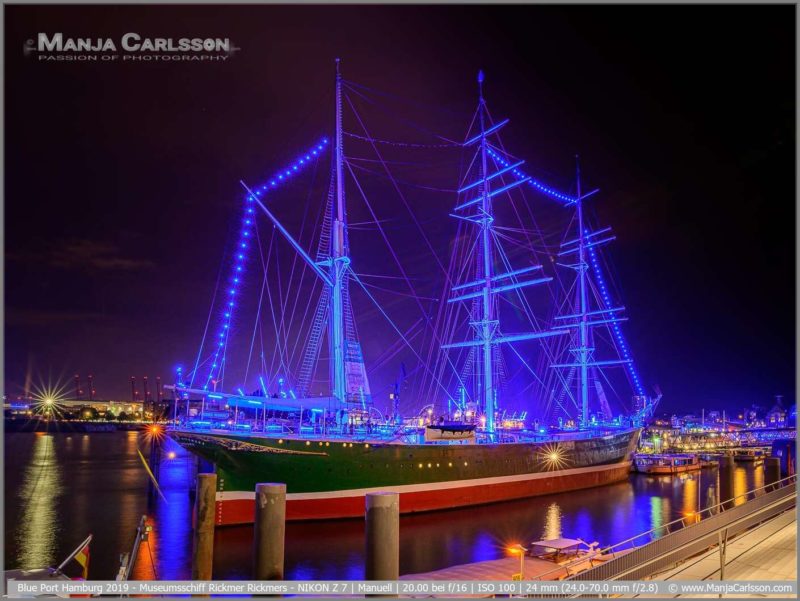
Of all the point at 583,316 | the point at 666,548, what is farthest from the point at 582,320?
the point at 666,548

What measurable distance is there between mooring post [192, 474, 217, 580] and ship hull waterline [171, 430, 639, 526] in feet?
29.3

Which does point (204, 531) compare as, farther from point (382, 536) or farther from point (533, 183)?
point (533, 183)

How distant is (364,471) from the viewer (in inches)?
917

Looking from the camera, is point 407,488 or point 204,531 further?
point 407,488

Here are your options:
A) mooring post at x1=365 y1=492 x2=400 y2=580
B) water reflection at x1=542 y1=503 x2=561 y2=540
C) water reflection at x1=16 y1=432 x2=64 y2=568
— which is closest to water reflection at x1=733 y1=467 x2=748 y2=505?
water reflection at x1=542 y1=503 x2=561 y2=540

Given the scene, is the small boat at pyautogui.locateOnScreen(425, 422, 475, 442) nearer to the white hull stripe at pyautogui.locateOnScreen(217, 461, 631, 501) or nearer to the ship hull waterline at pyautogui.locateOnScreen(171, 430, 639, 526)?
the ship hull waterline at pyautogui.locateOnScreen(171, 430, 639, 526)

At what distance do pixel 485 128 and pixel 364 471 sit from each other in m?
23.8

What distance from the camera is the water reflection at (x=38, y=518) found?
63.2 ft

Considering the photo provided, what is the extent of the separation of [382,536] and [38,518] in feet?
80.8

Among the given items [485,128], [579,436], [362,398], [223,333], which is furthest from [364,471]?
[485,128]

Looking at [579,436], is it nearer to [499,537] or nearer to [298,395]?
[499,537]

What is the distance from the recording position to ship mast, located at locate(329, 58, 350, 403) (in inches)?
1007

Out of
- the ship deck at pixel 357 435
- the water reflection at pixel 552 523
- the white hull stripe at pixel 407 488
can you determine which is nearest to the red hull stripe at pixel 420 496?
the white hull stripe at pixel 407 488

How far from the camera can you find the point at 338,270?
87.0 ft
